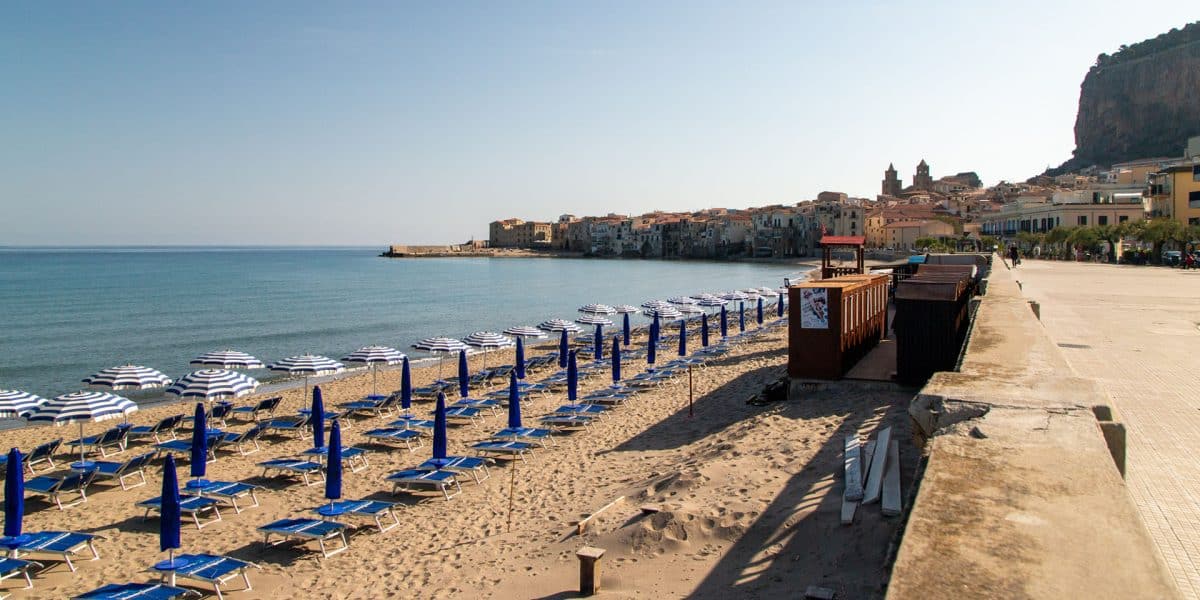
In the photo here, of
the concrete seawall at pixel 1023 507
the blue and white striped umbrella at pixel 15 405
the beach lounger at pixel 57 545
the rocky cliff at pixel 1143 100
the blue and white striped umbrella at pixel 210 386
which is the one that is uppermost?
the rocky cliff at pixel 1143 100

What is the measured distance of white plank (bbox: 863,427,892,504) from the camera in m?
6.34

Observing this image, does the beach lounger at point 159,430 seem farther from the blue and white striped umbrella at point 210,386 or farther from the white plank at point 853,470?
the white plank at point 853,470

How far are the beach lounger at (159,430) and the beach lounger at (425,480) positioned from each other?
19.5 feet

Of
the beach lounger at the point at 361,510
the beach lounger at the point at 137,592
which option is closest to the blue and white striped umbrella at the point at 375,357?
the beach lounger at the point at 361,510

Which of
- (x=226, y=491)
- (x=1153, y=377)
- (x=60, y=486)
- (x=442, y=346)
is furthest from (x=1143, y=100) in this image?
(x=60, y=486)

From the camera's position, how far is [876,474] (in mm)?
6613

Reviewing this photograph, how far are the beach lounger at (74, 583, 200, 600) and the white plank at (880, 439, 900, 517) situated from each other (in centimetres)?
632

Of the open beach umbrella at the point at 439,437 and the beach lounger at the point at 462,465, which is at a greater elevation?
the open beach umbrella at the point at 439,437

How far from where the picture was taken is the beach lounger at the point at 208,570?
7.54 metres

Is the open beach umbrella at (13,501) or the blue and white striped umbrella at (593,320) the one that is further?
the blue and white striped umbrella at (593,320)

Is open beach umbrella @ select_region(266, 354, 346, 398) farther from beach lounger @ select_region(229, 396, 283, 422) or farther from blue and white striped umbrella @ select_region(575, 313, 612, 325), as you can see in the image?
blue and white striped umbrella @ select_region(575, 313, 612, 325)

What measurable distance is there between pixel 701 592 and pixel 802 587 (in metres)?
0.86

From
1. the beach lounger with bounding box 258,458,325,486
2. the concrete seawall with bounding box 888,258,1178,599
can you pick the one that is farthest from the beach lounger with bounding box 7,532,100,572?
the concrete seawall with bounding box 888,258,1178,599

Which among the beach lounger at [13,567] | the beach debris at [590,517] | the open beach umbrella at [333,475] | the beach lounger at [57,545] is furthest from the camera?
the open beach umbrella at [333,475]
